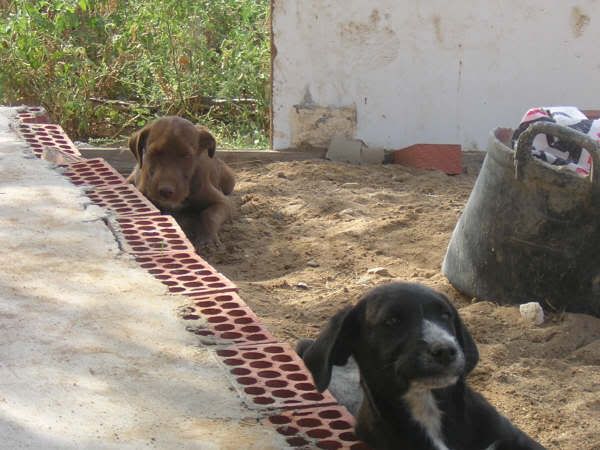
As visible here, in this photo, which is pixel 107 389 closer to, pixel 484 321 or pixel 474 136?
pixel 484 321

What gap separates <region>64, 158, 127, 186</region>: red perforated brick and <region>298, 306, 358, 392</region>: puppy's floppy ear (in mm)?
3305

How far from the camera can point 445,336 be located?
348 centimetres

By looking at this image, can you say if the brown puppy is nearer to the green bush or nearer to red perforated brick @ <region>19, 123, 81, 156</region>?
red perforated brick @ <region>19, 123, 81, 156</region>

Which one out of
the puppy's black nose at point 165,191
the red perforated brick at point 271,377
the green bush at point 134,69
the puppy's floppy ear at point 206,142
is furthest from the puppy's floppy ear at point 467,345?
the green bush at point 134,69

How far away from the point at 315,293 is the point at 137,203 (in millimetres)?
1308

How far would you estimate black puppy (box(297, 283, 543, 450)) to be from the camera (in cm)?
356

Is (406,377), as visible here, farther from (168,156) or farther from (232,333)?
(168,156)

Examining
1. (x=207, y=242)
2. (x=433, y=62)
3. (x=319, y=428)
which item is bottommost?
(x=207, y=242)

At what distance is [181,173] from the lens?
301 inches

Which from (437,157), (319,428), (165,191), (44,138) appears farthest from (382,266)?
(44,138)

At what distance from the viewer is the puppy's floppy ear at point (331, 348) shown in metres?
3.65

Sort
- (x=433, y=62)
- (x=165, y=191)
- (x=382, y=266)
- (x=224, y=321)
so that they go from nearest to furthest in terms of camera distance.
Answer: (x=224, y=321)
(x=382, y=266)
(x=165, y=191)
(x=433, y=62)

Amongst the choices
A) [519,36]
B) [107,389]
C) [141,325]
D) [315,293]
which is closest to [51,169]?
[315,293]

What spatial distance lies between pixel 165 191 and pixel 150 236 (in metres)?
1.71
